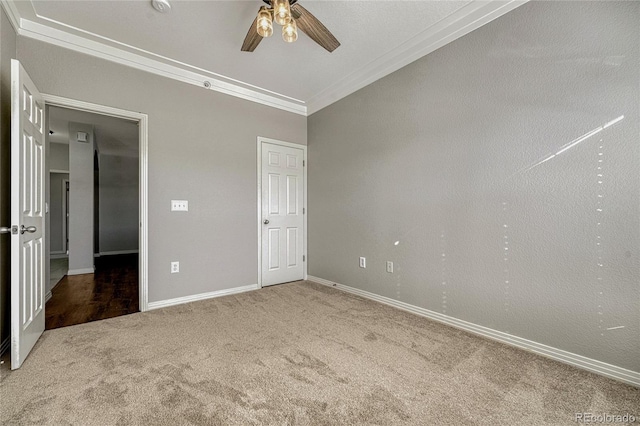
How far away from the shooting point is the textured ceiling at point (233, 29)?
86.5 inches

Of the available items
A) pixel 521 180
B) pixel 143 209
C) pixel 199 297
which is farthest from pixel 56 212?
pixel 521 180

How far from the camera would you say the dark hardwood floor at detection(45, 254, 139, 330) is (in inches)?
108

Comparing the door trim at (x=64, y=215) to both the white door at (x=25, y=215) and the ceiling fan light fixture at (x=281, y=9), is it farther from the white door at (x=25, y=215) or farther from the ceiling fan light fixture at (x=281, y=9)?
the ceiling fan light fixture at (x=281, y=9)

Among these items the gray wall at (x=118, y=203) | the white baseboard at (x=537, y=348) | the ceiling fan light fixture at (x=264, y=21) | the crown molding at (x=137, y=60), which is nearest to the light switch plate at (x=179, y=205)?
the crown molding at (x=137, y=60)

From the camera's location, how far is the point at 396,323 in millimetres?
2525

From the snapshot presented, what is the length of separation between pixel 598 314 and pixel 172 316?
11.4ft

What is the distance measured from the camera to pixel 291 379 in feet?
5.46

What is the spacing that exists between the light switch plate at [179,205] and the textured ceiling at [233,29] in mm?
1565

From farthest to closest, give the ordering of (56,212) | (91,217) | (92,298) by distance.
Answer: (56,212)
(91,217)
(92,298)

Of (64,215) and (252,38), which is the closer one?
(252,38)

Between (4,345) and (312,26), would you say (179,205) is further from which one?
(312,26)

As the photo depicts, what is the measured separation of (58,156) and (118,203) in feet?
5.65

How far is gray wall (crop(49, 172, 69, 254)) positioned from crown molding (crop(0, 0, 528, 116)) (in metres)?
6.65

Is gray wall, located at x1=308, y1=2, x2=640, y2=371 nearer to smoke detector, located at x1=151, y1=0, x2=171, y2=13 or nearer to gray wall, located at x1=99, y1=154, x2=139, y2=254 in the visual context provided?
smoke detector, located at x1=151, y1=0, x2=171, y2=13
